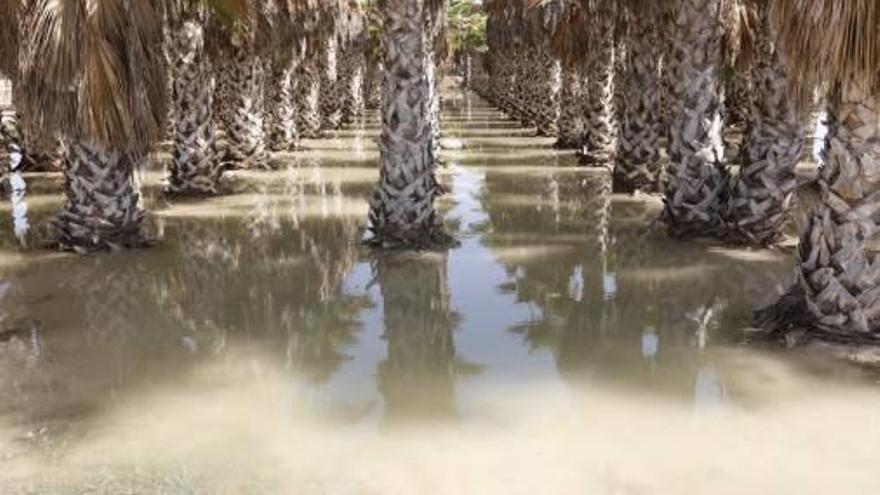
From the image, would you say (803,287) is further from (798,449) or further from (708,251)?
(708,251)

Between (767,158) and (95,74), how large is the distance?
830 centimetres

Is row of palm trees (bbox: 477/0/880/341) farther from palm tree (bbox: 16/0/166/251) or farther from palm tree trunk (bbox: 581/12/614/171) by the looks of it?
palm tree (bbox: 16/0/166/251)

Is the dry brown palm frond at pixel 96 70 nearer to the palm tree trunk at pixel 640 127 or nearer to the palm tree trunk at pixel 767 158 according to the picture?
the palm tree trunk at pixel 767 158

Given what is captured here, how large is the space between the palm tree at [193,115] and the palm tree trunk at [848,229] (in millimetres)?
11791

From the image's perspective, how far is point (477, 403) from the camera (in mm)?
6586

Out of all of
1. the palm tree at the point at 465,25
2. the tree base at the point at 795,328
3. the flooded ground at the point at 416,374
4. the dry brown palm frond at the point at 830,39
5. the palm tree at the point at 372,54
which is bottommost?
the flooded ground at the point at 416,374

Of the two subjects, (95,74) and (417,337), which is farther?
(95,74)

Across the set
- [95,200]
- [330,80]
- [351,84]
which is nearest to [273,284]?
[95,200]

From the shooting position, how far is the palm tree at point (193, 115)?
16.4 meters

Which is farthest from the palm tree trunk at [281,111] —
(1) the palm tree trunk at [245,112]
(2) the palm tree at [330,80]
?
(2) the palm tree at [330,80]

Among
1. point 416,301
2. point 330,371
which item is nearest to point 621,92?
point 416,301

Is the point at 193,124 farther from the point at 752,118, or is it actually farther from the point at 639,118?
the point at 752,118

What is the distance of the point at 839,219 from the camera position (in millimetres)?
7727

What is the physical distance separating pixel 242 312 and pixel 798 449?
220 inches
